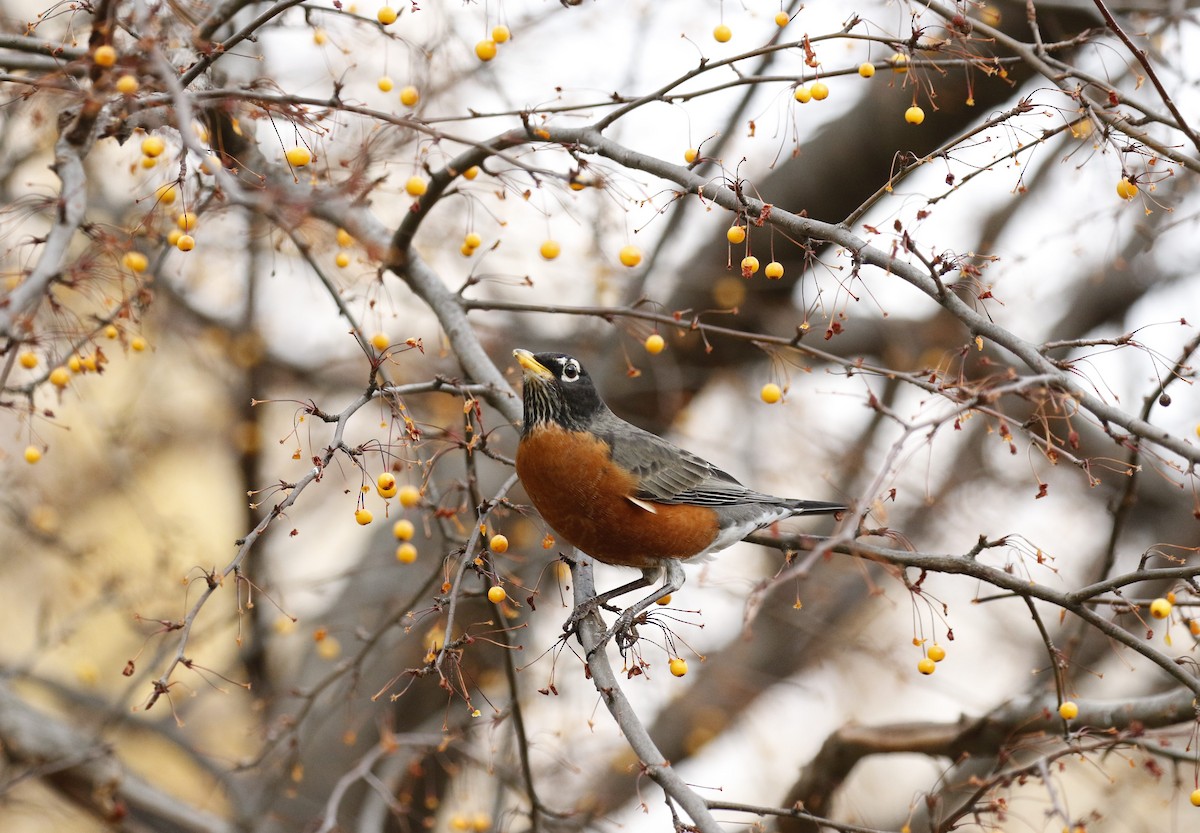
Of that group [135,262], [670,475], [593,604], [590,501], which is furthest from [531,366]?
[135,262]

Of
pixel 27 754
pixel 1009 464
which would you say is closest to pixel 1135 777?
pixel 1009 464

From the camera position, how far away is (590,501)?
4.67 meters

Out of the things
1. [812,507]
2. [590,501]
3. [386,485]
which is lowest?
[386,485]

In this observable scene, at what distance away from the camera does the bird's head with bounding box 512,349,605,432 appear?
4.74m

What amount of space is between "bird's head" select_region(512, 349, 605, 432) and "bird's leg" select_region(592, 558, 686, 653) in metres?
0.77

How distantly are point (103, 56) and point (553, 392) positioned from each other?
253 cm

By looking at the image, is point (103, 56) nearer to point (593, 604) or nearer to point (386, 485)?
point (386, 485)

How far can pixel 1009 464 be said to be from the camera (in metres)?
9.09

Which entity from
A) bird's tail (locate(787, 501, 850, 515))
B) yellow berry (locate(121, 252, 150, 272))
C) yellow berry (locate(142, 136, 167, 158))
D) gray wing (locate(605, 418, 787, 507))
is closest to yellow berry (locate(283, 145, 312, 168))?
yellow berry (locate(142, 136, 167, 158))

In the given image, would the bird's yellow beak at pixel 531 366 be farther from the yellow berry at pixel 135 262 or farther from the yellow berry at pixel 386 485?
the yellow berry at pixel 135 262

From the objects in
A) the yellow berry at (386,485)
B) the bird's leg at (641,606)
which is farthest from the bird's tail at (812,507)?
the yellow berry at (386,485)

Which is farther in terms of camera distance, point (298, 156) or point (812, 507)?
point (812, 507)

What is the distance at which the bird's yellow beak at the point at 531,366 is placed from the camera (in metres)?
4.64

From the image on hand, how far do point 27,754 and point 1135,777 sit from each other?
649 centimetres
